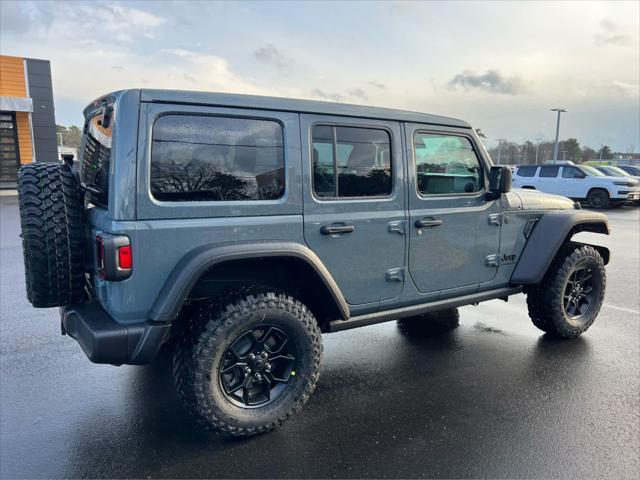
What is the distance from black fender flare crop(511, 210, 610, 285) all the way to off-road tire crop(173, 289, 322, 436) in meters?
2.07

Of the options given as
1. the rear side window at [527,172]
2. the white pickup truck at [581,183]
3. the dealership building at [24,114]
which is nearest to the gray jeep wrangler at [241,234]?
the white pickup truck at [581,183]

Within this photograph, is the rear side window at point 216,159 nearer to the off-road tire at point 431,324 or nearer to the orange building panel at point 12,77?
the off-road tire at point 431,324

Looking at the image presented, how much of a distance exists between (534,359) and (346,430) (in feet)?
6.35

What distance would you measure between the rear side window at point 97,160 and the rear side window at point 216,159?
31 centimetres

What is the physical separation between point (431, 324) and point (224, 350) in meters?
2.71

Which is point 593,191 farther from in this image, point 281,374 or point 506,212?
point 281,374

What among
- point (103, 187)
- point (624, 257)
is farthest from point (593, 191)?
point (103, 187)

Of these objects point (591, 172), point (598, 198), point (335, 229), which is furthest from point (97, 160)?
point (591, 172)

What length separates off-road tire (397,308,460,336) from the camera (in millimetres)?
4539

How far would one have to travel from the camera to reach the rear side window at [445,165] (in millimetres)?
3414

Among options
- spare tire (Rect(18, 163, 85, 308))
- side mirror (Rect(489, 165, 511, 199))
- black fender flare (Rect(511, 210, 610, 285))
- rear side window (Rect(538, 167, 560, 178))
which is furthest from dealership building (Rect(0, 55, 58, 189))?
black fender flare (Rect(511, 210, 610, 285))

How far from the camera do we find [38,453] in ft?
8.45

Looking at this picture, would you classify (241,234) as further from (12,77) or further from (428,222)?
(12,77)

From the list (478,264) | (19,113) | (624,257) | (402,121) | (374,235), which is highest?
(19,113)
